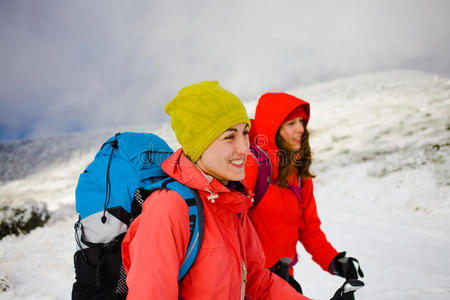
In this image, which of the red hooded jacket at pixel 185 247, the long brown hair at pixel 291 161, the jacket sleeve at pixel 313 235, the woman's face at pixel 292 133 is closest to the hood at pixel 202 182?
the red hooded jacket at pixel 185 247

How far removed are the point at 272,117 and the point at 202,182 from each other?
165 cm

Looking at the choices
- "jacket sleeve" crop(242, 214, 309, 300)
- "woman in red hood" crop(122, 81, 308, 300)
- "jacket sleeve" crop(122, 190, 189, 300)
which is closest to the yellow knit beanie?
"woman in red hood" crop(122, 81, 308, 300)

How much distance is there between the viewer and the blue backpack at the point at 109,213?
1.40 meters

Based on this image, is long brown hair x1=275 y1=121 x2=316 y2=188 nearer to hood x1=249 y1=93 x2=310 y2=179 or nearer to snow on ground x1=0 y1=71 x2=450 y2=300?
hood x1=249 y1=93 x2=310 y2=179

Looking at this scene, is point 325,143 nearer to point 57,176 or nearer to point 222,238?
point 222,238

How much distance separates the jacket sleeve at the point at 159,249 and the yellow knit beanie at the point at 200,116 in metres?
0.38

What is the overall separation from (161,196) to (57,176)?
40.1 metres

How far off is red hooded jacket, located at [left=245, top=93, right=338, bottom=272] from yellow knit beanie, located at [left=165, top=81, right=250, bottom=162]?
0.87m

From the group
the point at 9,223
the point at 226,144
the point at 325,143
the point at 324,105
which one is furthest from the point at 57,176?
the point at 226,144

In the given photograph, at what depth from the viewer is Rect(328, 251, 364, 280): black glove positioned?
201 cm

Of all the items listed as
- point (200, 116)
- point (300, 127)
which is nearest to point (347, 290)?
point (200, 116)

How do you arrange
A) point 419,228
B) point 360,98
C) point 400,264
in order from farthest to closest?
1. point 360,98
2. point 419,228
3. point 400,264

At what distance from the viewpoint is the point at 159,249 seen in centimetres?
105

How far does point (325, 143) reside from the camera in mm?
19391
